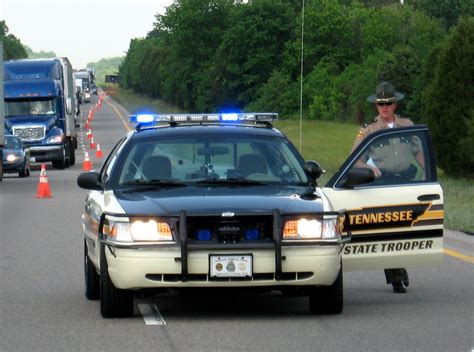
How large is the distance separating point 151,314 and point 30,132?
37951 millimetres

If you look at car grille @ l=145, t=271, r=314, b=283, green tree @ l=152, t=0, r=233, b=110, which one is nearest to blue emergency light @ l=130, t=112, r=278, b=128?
car grille @ l=145, t=271, r=314, b=283

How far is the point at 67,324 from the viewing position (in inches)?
418

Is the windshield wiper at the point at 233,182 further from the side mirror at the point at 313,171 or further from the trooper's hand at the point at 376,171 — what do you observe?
the trooper's hand at the point at 376,171

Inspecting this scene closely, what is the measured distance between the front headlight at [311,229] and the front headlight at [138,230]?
0.84 metres

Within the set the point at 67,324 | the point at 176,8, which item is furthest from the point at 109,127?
the point at 67,324

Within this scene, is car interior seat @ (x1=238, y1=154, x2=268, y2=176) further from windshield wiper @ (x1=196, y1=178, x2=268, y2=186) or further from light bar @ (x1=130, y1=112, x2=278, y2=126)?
light bar @ (x1=130, y1=112, x2=278, y2=126)

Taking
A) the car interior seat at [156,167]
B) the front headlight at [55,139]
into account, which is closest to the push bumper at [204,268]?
the car interior seat at [156,167]

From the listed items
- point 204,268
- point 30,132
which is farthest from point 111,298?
point 30,132

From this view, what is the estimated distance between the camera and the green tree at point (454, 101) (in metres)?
32.5

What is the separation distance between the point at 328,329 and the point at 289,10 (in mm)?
110093

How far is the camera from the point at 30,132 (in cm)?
4841

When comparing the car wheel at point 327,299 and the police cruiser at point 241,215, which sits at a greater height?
the police cruiser at point 241,215

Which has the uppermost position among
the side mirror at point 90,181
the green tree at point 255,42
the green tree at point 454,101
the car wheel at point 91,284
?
the side mirror at point 90,181

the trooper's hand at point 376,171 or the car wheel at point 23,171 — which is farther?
the car wheel at point 23,171
